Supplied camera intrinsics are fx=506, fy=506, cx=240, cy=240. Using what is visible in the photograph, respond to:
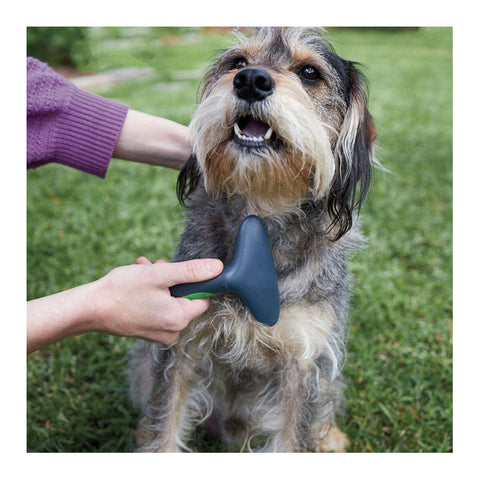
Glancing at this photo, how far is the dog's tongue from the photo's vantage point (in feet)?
6.30

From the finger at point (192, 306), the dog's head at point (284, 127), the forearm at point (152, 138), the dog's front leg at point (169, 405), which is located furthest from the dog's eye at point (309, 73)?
the dog's front leg at point (169, 405)

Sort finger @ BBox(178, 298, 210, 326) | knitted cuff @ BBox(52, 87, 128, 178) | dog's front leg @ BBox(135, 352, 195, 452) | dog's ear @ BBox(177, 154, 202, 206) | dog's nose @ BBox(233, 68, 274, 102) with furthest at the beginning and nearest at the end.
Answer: knitted cuff @ BBox(52, 87, 128, 178)
dog's front leg @ BBox(135, 352, 195, 452)
dog's ear @ BBox(177, 154, 202, 206)
finger @ BBox(178, 298, 210, 326)
dog's nose @ BBox(233, 68, 274, 102)

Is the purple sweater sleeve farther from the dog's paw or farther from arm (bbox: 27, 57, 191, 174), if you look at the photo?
the dog's paw

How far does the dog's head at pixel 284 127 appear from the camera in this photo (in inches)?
72.7

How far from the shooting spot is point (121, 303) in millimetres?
2012

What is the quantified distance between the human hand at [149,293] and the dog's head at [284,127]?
38 centimetres

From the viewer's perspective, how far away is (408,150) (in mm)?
6754

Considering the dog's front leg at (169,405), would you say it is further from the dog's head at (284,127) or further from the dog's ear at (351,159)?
the dog's ear at (351,159)

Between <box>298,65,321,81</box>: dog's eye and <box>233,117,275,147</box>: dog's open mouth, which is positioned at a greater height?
<box>298,65,321,81</box>: dog's eye

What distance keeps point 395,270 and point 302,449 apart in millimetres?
2100

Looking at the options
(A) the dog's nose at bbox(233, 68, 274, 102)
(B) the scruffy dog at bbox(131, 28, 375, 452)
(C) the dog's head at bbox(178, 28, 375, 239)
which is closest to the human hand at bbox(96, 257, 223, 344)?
(B) the scruffy dog at bbox(131, 28, 375, 452)

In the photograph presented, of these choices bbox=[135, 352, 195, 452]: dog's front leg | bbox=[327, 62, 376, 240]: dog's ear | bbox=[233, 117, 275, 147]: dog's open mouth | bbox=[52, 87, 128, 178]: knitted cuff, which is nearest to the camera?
bbox=[233, 117, 275, 147]: dog's open mouth

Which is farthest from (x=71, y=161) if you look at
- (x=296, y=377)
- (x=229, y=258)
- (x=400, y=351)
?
(x=400, y=351)

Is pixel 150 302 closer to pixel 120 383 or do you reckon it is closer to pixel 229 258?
pixel 229 258
